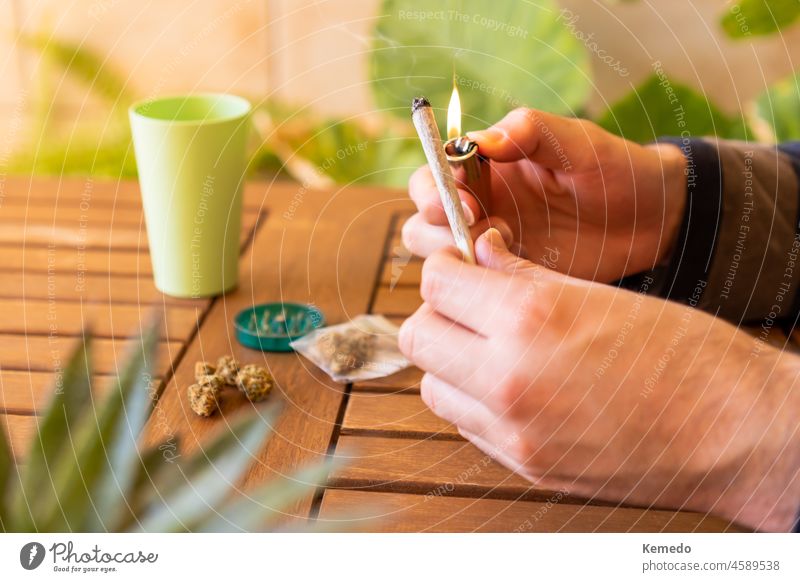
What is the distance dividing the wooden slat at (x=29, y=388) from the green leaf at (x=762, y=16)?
1.03 m

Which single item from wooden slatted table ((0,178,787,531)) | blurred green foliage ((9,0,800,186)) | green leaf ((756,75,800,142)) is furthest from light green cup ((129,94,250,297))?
green leaf ((756,75,800,142))

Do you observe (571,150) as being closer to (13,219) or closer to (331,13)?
(13,219)

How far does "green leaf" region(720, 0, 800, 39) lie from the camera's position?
1.18 meters

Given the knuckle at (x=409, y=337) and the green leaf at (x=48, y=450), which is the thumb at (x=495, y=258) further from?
the green leaf at (x=48, y=450)

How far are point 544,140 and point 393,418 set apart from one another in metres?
0.20

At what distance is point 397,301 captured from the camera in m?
0.57

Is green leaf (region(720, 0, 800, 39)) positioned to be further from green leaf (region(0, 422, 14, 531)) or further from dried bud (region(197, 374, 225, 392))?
green leaf (region(0, 422, 14, 531))

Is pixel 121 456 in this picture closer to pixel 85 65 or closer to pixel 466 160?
pixel 466 160

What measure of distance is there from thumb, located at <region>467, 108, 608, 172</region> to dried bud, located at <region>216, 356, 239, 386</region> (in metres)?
0.18

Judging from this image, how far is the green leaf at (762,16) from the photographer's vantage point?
1.18 meters

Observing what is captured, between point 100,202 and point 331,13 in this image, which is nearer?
point 100,202

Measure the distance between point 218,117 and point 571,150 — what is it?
231 mm
